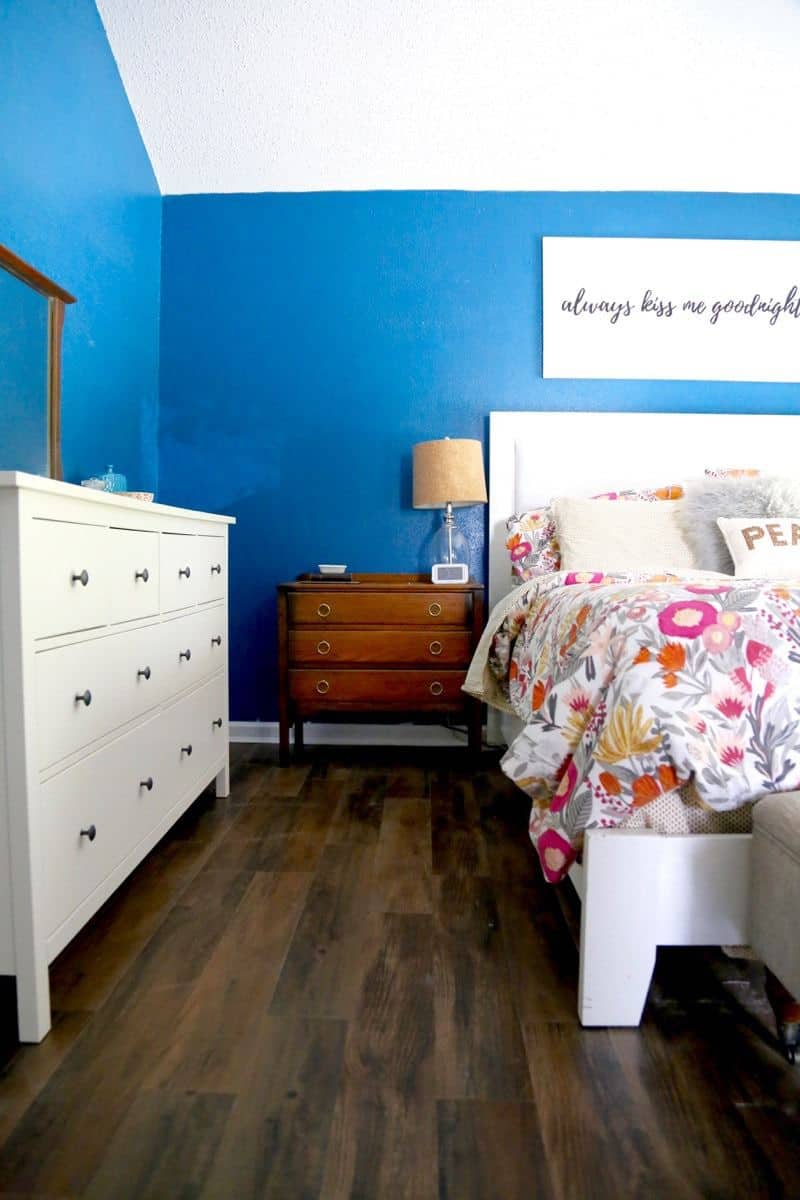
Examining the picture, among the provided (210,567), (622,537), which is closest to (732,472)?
(622,537)

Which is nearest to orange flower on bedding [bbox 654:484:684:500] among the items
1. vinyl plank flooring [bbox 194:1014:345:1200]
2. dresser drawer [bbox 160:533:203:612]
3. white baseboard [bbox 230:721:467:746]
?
white baseboard [bbox 230:721:467:746]

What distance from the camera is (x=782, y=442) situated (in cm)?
291

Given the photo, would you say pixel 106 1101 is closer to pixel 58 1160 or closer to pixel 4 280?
pixel 58 1160

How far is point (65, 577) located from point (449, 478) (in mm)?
1667

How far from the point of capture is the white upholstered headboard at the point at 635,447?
2908mm

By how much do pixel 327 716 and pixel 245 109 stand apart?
2.28m

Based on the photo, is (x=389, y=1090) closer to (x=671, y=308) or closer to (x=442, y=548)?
(x=442, y=548)

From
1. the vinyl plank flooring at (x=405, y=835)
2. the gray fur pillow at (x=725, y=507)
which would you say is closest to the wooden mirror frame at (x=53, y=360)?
the vinyl plank flooring at (x=405, y=835)

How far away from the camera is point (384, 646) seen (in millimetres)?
2646

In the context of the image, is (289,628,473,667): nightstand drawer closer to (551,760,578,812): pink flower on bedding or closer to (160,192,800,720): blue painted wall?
(160,192,800,720): blue painted wall

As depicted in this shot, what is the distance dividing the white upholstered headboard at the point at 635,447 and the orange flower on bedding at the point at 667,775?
1933mm

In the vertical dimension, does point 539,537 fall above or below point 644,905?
above

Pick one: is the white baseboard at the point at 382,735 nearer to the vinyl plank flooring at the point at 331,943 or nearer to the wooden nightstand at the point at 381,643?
the wooden nightstand at the point at 381,643

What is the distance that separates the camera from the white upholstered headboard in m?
2.91
